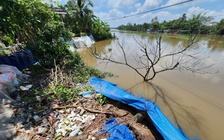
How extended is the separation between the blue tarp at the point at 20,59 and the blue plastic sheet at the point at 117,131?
4.24 metres

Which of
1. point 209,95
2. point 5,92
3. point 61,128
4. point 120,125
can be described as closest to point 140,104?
point 120,125

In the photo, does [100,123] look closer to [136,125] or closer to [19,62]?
[136,125]

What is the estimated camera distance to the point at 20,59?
14.9 feet

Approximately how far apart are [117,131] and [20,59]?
4.67 meters

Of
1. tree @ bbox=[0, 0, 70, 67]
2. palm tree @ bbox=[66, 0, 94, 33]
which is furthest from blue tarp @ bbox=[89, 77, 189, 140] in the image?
palm tree @ bbox=[66, 0, 94, 33]

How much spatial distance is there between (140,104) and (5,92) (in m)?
3.20

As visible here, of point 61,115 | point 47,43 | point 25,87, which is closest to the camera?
point 61,115

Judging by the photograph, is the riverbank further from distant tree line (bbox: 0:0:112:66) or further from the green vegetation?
distant tree line (bbox: 0:0:112:66)

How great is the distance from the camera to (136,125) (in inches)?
88.0

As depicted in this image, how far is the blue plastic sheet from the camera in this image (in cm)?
191

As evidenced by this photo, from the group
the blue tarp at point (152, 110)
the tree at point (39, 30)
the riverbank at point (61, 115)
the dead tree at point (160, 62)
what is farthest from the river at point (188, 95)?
the tree at point (39, 30)

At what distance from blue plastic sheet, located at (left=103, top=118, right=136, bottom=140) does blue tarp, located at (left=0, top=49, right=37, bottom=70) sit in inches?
167

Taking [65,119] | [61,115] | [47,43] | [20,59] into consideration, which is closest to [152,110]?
[65,119]

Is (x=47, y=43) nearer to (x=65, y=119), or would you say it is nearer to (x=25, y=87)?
(x=25, y=87)
